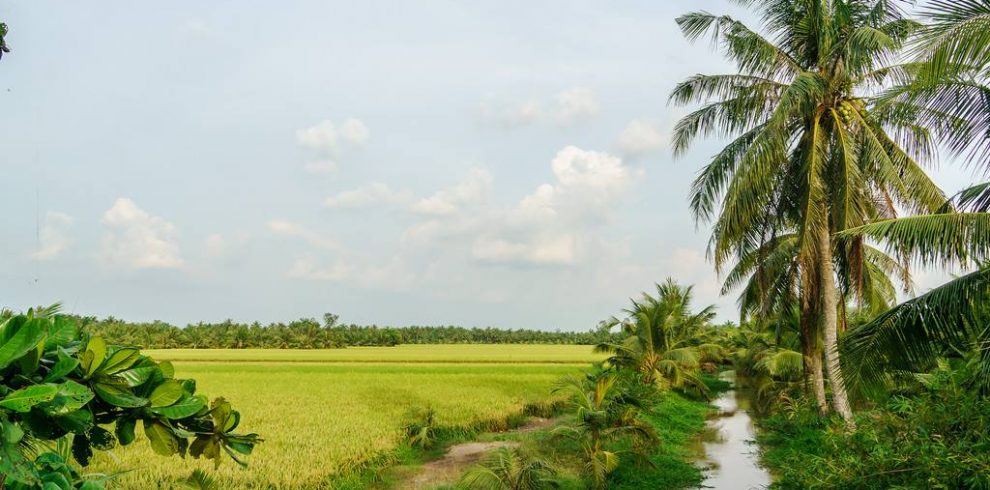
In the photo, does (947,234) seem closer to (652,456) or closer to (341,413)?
(652,456)

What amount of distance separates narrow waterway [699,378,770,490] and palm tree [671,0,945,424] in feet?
5.56

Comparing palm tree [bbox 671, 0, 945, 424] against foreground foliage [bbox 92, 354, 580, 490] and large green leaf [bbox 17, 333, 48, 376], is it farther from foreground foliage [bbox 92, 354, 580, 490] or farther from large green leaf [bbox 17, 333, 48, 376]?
large green leaf [bbox 17, 333, 48, 376]

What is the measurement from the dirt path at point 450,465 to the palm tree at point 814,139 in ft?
16.6

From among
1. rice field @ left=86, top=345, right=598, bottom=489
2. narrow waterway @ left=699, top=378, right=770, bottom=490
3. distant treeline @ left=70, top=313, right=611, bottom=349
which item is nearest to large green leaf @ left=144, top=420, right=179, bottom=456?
rice field @ left=86, top=345, right=598, bottom=489

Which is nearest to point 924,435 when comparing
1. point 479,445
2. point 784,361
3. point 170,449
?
point 170,449

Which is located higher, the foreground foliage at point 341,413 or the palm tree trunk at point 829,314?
the palm tree trunk at point 829,314

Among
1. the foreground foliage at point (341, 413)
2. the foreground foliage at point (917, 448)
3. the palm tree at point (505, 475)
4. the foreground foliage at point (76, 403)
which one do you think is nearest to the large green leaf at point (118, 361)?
the foreground foliage at point (76, 403)

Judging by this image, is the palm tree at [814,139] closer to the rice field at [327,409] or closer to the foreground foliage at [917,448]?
the foreground foliage at [917,448]

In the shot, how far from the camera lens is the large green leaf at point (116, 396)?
3.68 ft

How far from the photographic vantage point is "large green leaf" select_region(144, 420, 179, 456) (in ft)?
4.03

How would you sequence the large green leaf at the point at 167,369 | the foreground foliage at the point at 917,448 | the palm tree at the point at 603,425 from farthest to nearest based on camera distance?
the palm tree at the point at 603,425 → the foreground foliage at the point at 917,448 → the large green leaf at the point at 167,369

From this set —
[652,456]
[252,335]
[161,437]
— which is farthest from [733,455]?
[252,335]

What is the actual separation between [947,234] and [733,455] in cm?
666

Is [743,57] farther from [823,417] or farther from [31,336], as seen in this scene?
[31,336]
